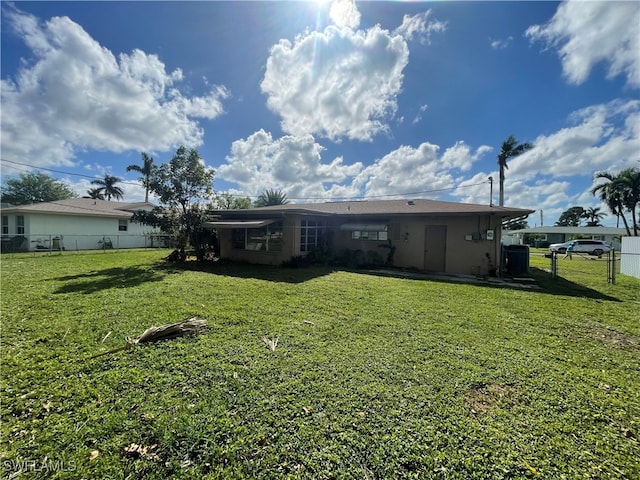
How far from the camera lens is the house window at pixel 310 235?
42.1 ft

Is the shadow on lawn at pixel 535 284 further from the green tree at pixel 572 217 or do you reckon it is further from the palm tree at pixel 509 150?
the green tree at pixel 572 217

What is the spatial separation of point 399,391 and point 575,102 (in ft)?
53.0

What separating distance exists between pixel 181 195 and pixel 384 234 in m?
10.3

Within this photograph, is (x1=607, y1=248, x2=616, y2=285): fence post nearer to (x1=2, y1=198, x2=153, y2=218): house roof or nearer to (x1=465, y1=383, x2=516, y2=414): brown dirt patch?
(x1=465, y1=383, x2=516, y2=414): brown dirt patch

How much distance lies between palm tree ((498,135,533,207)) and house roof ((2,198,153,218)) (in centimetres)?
3283

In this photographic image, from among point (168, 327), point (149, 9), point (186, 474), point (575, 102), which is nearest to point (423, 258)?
point (575, 102)

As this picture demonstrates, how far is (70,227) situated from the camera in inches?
761

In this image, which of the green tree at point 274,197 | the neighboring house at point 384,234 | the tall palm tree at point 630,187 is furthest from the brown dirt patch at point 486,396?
the tall palm tree at point 630,187

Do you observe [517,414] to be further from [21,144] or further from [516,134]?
[21,144]

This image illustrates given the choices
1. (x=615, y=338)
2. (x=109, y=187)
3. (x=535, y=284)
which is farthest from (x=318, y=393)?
(x=109, y=187)

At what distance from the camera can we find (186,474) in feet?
6.40

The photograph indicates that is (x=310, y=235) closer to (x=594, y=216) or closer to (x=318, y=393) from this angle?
(x=318, y=393)

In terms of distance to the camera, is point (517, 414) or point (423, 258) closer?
point (517, 414)

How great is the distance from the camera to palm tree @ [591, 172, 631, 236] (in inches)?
1094
